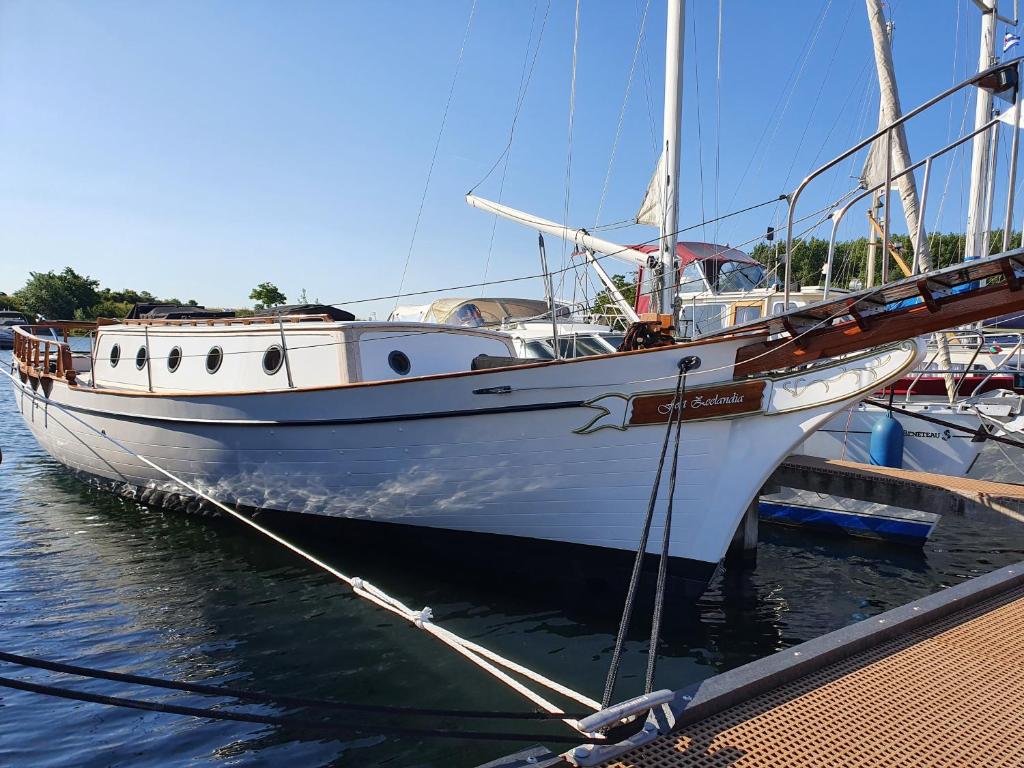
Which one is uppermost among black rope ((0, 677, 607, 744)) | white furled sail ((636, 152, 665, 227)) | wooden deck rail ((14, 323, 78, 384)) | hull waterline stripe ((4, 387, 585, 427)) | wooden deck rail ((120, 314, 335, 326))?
white furled sail ((636, 152, 665, 227))

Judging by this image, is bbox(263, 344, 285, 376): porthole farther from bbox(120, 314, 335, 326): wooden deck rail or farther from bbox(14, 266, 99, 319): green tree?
bbox(14, 266, 99, 319): green tree

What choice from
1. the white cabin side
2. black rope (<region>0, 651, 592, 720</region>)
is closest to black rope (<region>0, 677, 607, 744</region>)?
black rope (<region>0, 651, 592, 720</region>)

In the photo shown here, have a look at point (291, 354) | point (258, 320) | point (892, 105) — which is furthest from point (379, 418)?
point (892, 105)

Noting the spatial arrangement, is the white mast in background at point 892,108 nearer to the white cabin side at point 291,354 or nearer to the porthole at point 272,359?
the white cabin side at point 291,354

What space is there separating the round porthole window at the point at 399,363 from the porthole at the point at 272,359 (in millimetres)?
1384

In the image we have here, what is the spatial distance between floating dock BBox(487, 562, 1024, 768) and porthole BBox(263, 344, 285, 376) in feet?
21.4

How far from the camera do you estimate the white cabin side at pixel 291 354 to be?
7.82 m

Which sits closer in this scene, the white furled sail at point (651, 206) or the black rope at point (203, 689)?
the black rope at point (203, 689)

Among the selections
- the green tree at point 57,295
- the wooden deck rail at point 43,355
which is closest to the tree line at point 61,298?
the green tree at point 57,295

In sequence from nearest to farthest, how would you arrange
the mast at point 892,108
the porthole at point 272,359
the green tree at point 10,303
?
the porthole at point 272,359 → the mast at point 892,108 → the green tree at point 10,303

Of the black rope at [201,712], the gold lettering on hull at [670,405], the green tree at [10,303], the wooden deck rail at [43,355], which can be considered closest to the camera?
the black rope at [201,712]

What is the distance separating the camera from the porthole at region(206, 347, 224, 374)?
904 centimetres

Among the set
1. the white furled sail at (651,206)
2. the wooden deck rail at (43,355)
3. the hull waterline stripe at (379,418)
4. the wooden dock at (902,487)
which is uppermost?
the white furled sail at (651,206)

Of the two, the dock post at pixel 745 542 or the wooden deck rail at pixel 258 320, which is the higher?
the wooden deck rail at pixel 258 320
